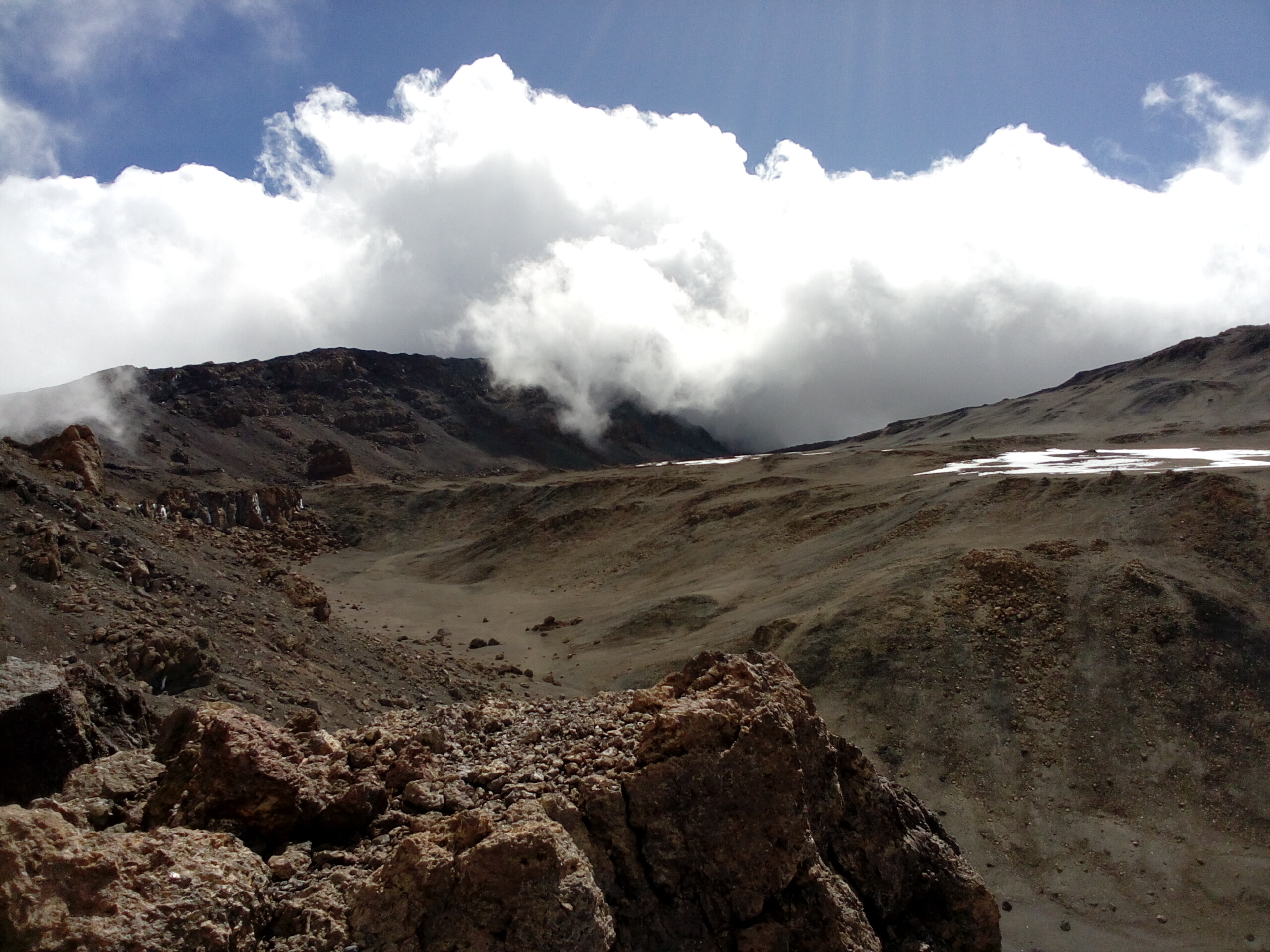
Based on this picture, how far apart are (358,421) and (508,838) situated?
122 m

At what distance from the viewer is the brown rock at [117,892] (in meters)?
4.39

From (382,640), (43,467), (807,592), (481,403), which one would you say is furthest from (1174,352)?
(43,467)

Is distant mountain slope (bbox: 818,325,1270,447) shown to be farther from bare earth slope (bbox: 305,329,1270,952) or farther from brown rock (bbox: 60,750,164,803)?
brown rock (bbox: 60,750,164,803)

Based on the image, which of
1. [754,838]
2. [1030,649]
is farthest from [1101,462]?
[754,838]

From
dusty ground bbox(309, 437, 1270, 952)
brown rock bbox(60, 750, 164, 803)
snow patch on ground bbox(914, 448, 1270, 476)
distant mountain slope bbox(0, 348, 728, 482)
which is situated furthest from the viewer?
distant mountain slope bbox(0, 348, 728, 482)

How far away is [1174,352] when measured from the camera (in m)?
126

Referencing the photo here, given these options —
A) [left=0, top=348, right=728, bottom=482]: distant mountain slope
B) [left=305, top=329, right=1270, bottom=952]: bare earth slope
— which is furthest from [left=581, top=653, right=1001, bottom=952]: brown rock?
[left=0, top=348, right=728, bottom=482]: distant mountain slope

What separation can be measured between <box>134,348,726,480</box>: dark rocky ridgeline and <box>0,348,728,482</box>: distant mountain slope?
0.72 feet

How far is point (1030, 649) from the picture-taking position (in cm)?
2208

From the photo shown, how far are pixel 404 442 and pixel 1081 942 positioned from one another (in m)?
113

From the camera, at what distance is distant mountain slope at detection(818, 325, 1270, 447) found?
83500 mm

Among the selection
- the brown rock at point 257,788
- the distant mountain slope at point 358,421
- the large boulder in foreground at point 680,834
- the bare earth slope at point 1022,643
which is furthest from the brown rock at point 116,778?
the distant mountain slope at point 358,421

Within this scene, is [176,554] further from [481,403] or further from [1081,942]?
[481,403]

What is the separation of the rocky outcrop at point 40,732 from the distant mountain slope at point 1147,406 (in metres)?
79.3
